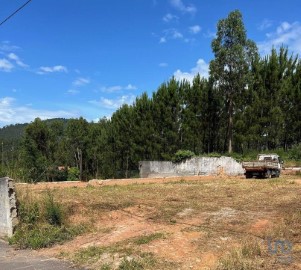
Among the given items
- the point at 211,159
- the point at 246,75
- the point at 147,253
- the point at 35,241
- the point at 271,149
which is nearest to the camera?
the point at 147,253

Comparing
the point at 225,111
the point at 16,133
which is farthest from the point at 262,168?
the point at 16,133

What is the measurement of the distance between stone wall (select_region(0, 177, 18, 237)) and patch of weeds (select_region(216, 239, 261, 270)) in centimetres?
705

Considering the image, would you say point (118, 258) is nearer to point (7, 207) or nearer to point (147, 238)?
point (147, 238)

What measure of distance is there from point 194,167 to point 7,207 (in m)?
27.4

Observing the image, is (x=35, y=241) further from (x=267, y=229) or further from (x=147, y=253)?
(x=267, y=229)

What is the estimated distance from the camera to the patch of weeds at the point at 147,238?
31.6 ft

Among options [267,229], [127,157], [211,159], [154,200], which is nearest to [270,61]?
[211,159]

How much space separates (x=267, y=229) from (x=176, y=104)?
34872mm

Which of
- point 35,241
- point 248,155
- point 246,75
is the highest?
point 246,75

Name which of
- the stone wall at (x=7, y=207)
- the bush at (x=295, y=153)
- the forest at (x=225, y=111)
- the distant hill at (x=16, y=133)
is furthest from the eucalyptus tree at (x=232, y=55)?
the stone wall at (x=7, y=207)

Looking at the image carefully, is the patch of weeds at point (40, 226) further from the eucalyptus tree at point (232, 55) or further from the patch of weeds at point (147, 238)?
the eucalyptus tree at point (232, 55)

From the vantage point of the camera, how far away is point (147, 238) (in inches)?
388

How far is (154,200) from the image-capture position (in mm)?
15828

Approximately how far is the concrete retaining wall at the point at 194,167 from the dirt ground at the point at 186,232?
21239 millimetres
